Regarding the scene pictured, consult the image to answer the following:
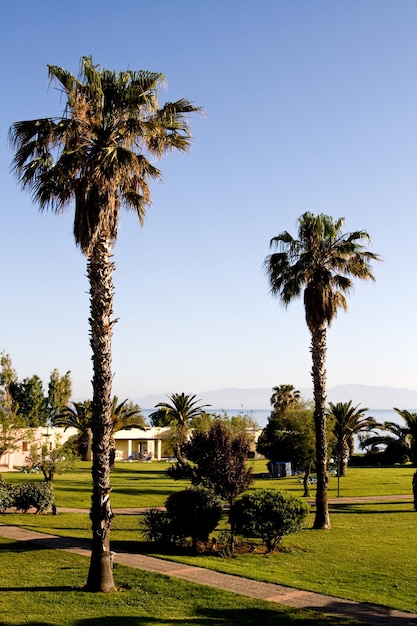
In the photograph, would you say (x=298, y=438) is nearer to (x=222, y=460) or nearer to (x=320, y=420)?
(x=320, y=420)

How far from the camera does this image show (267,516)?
21.5 metres

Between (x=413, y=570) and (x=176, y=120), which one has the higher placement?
(x=176, y=120)

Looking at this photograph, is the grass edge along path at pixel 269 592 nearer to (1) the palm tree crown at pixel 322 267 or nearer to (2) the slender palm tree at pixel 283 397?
(1) the palm tree crown at pixel 322 267

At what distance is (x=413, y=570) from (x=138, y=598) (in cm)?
851

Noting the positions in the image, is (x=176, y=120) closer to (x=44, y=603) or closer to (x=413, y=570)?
(x=44, y=603)

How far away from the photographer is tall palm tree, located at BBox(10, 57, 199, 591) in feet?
54.0

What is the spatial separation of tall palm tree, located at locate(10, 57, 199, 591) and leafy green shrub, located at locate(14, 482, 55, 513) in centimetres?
1461

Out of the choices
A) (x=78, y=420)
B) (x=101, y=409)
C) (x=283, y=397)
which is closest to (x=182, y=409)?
(x=78, y=420)

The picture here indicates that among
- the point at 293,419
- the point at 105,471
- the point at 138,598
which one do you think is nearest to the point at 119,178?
the point at 105,471

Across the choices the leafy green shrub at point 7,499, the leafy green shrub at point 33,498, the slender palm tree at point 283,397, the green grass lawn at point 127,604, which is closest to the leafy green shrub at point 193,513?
the green grass lawn at point 127,604

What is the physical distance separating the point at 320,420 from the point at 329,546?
643cm

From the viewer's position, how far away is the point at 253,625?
523 inches

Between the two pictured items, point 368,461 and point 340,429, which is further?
point 368,461

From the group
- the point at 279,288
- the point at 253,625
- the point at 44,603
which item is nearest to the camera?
the point at 253,625
